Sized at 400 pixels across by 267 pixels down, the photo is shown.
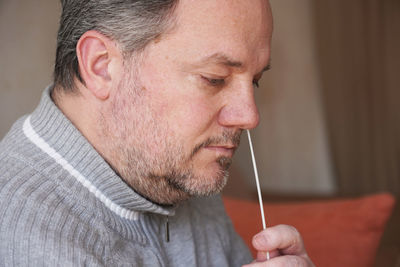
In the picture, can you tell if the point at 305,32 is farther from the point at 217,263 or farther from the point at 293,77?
the point at 217,263

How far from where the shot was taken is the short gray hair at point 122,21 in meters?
0.99

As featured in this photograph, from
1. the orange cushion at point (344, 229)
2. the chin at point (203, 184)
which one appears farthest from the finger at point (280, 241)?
the orange cushion at point (344, 229)

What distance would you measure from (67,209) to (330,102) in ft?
12.8

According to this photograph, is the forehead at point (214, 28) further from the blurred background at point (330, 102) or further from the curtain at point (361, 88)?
the curtain at point (361, 88)

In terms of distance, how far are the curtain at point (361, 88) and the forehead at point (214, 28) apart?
364cm

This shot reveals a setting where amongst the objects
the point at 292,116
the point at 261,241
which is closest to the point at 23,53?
the point at 261,241

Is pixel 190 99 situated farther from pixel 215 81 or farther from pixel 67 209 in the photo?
pixel 67 209

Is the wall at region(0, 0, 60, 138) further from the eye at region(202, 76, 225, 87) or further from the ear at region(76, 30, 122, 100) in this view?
the eye at region(202, 76, 225, 87)

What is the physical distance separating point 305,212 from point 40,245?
1223 mm

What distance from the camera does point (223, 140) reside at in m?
1.04

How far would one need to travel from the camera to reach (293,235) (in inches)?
40.6

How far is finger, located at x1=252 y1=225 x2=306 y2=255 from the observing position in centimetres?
98

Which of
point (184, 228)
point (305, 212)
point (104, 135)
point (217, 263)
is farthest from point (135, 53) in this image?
point (305, 212)

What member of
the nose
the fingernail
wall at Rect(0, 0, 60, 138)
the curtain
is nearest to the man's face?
the nose
